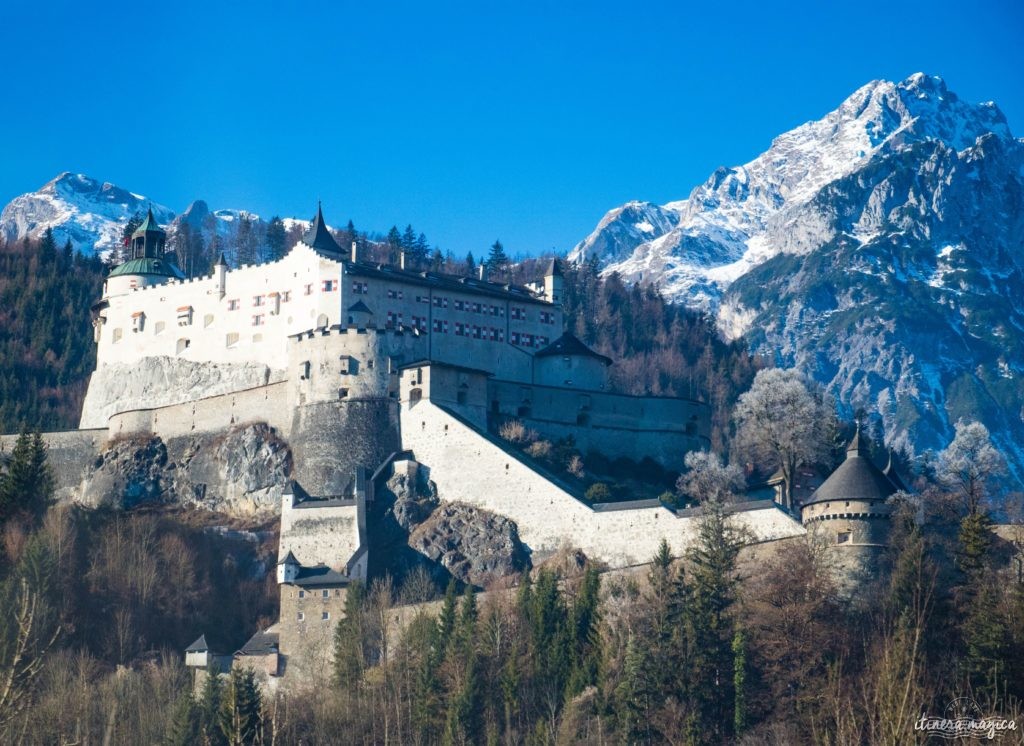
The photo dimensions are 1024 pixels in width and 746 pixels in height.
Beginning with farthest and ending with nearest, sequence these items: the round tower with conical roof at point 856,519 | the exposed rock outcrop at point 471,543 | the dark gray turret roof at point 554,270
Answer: the dark gray turret roof at point 554,270 < the exposed rock outcrop at point 471,543 < the round tower with conical roof at point 856,519

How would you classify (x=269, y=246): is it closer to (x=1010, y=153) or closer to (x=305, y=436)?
(x=305, y=436)

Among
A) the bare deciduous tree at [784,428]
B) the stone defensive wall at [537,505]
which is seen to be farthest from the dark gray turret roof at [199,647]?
the bare deciduous tree at [784,428]

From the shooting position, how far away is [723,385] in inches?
4363

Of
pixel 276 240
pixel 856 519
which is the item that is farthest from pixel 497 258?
pixel 856 519

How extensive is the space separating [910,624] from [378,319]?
30133 millimetres

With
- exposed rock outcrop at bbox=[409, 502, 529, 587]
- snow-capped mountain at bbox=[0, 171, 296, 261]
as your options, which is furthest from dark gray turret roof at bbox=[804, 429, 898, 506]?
snow-capped mountain at bbox=[0, 171, 296, 261]

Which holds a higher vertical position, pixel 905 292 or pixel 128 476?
pixel 905 292

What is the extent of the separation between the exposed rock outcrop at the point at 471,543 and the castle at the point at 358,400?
528 millimetres

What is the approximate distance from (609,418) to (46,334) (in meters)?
41.9

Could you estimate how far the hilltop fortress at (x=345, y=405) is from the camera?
62188 millimetres

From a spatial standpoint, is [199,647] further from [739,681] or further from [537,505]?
[739,681]

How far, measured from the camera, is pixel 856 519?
54406 mm

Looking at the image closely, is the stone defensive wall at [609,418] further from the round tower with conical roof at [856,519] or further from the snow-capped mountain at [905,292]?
the snow-capped mountain at [905,292]

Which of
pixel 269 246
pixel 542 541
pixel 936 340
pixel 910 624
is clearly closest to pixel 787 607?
pixel 910 624
